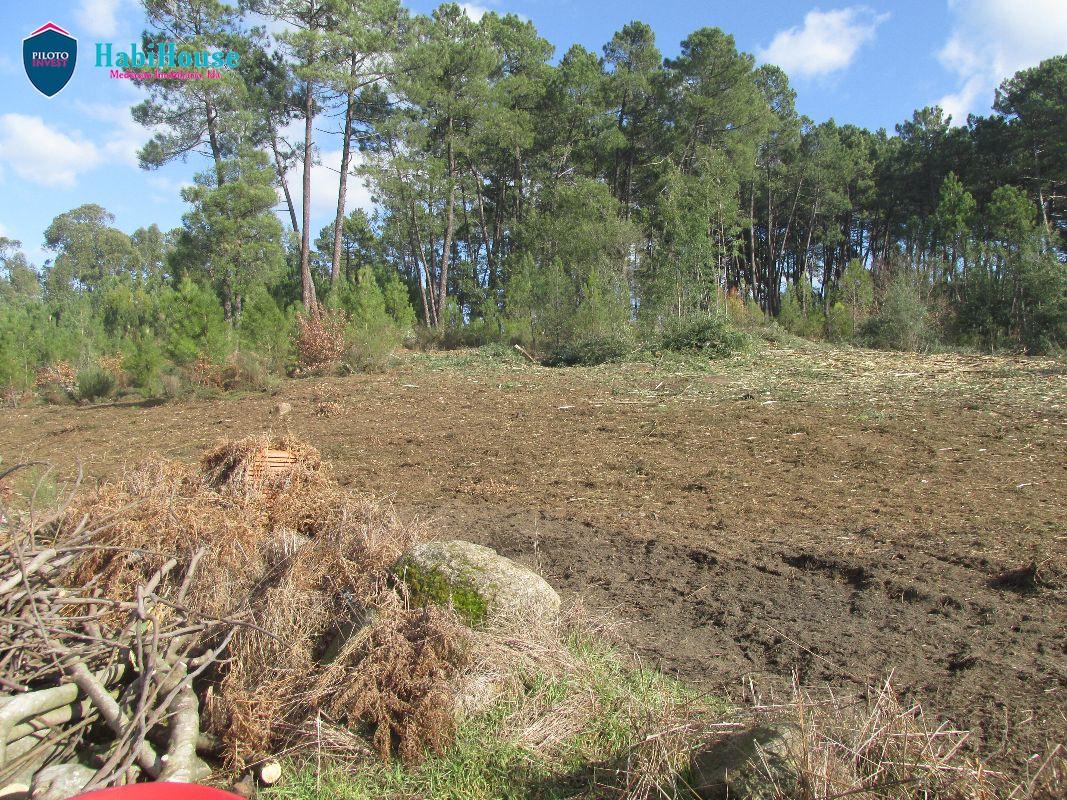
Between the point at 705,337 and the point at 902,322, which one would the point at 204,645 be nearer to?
the point at 705,337

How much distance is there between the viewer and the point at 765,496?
5867mm

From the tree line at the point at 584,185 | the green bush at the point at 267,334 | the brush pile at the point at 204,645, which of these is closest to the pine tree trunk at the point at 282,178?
the tree line at the point at 584,185

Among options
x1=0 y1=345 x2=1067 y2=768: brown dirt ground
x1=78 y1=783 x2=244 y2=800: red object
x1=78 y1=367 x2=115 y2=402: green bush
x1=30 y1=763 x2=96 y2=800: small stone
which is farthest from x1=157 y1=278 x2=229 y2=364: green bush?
x1=78 y1=783 x2=244 y2=800: red object

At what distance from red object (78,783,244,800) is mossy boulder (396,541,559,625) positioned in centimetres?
218

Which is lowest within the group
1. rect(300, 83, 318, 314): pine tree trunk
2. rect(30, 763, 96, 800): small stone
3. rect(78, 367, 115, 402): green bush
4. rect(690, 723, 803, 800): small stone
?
rect(30, 763, 96, 800): small stone

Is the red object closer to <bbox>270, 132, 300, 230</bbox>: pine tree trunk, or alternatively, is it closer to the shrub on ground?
the shrub on ground

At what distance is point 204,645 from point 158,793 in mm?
2289

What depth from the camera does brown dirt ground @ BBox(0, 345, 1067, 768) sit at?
3.32 metres

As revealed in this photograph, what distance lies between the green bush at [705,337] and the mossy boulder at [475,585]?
11.7 m

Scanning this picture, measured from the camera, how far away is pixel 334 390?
12469mm

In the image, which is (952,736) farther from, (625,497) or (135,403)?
(135,403)

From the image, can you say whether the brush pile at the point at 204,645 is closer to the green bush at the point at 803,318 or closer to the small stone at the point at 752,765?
the small stone at the point at 752,765

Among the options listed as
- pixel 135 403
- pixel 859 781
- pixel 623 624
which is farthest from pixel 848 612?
pixel 135 403

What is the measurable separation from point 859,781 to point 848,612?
2.06m
